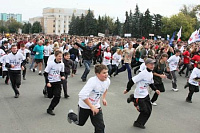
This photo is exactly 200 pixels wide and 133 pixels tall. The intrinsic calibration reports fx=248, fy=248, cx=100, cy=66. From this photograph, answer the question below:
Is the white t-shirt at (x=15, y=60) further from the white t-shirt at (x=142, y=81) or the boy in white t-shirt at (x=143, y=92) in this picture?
the white t-shirt at (x=142, y=81)

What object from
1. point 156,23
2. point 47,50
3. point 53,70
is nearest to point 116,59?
point 47,50

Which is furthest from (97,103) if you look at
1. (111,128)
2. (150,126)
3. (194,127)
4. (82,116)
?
(194,127)

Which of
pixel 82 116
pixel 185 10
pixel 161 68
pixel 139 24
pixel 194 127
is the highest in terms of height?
pixel 185 10

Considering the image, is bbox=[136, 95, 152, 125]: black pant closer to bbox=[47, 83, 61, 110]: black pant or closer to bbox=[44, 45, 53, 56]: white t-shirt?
bbox=[47, 83, 61, 110]: black pant

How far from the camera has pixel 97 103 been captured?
14.9ft

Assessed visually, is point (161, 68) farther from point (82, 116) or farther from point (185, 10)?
point (185, 10)

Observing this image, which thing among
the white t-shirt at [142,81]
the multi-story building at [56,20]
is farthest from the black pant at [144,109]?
the multi-story building at [56,20]

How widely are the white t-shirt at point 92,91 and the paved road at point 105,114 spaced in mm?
1255

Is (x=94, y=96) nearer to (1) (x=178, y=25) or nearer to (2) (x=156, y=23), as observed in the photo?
(2) (x=156, y=23)

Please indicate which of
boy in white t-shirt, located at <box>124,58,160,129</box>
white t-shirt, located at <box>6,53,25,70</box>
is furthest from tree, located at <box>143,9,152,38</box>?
boy in white t-shirt, located at <box>124,58,160,129</box>

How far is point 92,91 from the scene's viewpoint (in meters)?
4.37

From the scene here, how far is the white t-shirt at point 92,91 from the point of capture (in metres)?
4.25

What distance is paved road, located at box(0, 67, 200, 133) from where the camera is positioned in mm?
5637

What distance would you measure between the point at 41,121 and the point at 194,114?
424 centimetres
